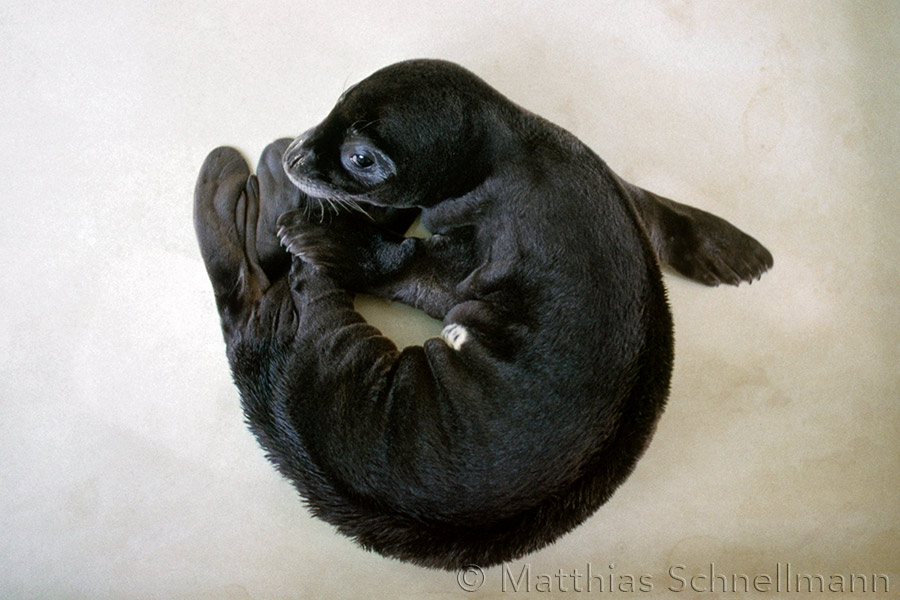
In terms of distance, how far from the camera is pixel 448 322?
7.17 ft

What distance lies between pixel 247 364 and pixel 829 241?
2.19 meters

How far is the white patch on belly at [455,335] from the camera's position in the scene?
2.06 metres

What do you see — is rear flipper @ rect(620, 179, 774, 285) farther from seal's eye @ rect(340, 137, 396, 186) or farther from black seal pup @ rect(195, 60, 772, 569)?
seal's eye @ rect(340, 137, 396, 186)

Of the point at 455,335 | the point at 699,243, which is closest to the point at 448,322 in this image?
the point at 455,335

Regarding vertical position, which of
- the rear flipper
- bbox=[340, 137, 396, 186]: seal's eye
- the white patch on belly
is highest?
the rear flipper

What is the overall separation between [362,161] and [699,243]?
1244 millimetres

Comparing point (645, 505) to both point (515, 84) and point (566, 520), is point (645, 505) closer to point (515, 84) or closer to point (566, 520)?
point (566, 520)

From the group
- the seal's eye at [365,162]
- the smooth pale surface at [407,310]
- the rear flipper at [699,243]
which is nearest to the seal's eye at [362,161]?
the seal's eye at [365,162]

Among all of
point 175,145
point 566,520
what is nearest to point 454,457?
point 566,520

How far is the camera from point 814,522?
2553 mm

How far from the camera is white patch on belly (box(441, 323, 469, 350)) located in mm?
2061

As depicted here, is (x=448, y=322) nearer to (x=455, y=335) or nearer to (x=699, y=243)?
(x=455, y=335)

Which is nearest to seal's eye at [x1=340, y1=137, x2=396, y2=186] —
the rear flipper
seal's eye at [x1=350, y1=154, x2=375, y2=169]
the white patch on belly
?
seal's eye at [x1=350, y1=154, x2=375, y2=169]

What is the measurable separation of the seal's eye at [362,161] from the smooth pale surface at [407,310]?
0.54 metres
